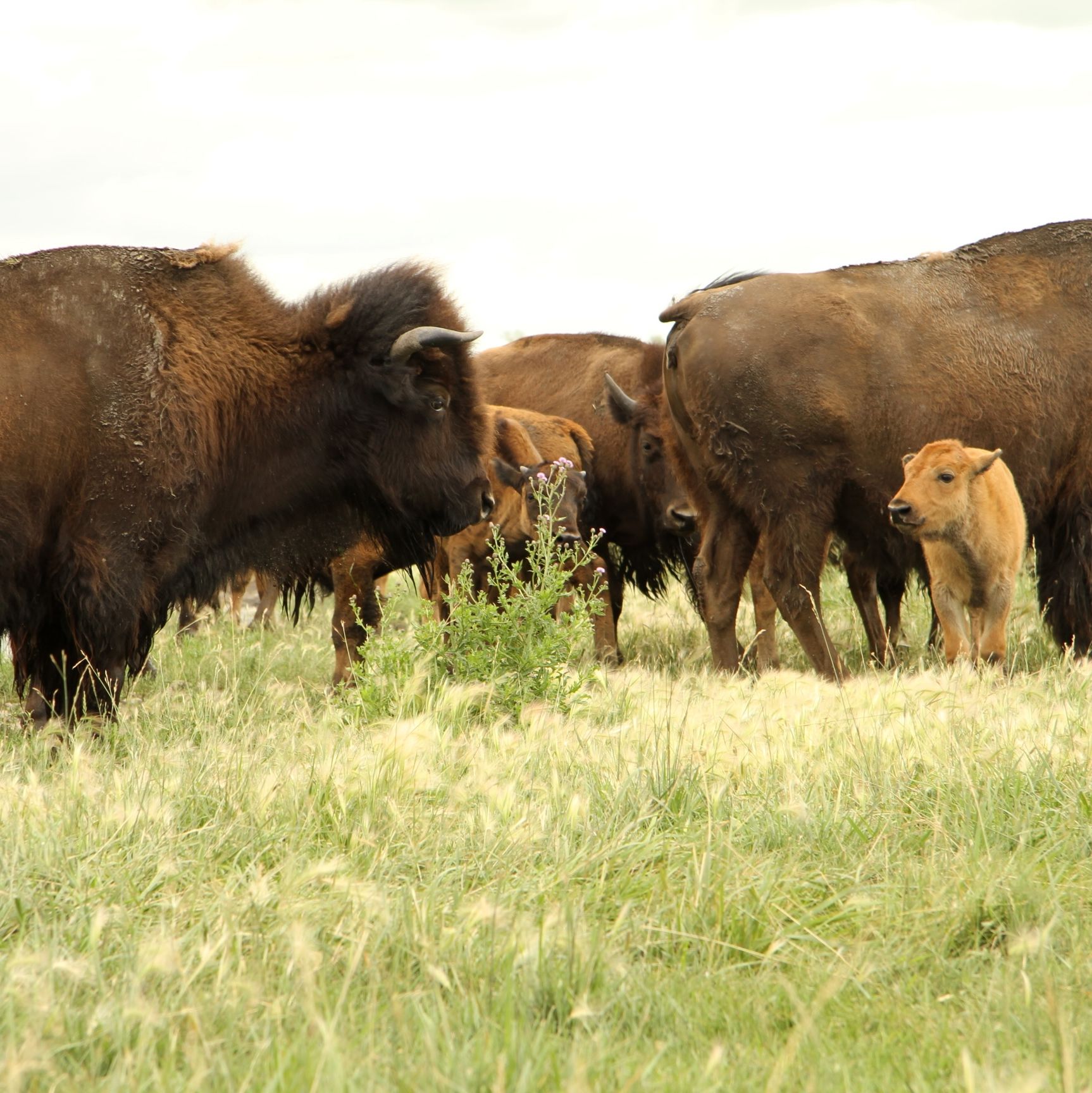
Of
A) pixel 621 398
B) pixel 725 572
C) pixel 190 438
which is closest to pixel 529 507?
pixel 725 572

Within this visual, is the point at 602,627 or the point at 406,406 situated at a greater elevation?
the point at 406,406

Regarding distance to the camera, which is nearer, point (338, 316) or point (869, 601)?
point (338, 316)

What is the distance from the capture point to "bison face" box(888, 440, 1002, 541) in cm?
686

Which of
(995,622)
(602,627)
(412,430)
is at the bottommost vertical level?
(602,627)

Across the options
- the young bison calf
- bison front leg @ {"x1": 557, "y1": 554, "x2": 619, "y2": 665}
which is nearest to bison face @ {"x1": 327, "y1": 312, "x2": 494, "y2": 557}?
the young bison calf

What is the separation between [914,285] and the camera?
7828mm

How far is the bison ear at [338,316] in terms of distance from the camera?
634 cm

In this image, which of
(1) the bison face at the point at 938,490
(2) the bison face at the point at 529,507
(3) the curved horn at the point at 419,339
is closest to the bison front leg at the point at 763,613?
(2) the bison face at the point at 529,507

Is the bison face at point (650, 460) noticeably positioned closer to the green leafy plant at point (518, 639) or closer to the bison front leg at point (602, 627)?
the bison front leg at point (602, 627)

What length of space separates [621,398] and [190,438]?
14.1 feet

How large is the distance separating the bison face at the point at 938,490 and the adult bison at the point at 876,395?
1.76 ft

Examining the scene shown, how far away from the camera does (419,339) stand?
6.28 meters

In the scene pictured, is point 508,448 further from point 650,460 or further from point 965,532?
point 965,532

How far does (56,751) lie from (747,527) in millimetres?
3924
